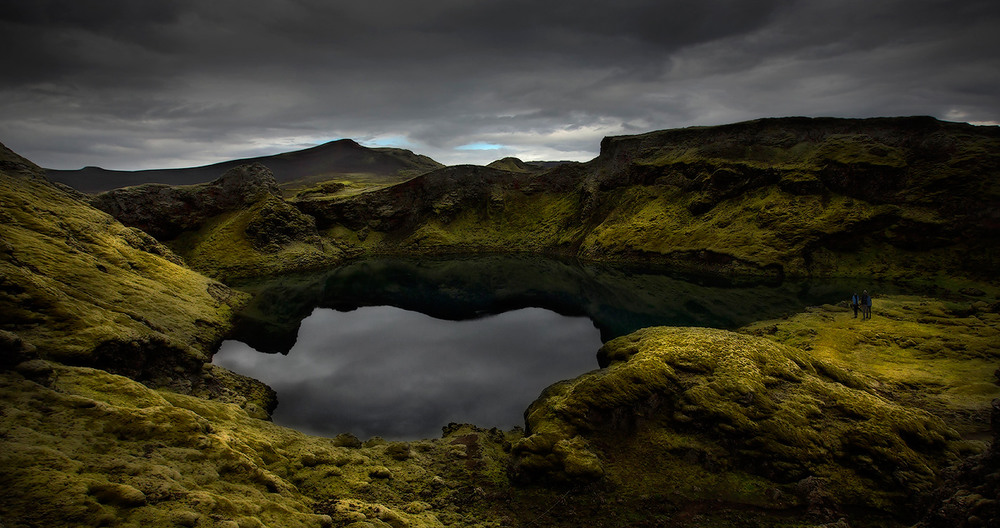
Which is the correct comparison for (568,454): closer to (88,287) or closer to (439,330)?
(439,330)

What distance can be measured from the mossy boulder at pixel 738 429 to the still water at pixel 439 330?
7184 mm

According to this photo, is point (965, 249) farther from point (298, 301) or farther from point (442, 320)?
point (298, 301)

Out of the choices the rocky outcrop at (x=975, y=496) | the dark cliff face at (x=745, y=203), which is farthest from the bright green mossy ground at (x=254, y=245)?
the rocky outcrop at (x=975, y=496)

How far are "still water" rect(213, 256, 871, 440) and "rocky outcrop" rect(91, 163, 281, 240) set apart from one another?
25.9 m

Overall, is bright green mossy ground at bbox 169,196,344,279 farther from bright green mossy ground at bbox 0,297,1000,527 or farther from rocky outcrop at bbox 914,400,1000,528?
rocky outcrop at bbox 914,400,1000,528

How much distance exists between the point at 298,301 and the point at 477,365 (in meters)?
32.3

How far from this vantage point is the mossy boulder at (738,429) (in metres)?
14.9

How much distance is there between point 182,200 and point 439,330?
6549 cm

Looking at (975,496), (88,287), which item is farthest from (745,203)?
(88,287)

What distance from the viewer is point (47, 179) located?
131 ft

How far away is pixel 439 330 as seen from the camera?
42.7 metres

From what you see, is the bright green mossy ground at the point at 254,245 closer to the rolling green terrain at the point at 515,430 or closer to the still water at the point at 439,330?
the still water at the point at 439,330

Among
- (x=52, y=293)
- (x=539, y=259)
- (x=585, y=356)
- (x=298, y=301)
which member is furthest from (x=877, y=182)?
(x=52, y=293)

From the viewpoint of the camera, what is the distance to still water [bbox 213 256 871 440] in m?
25.6
